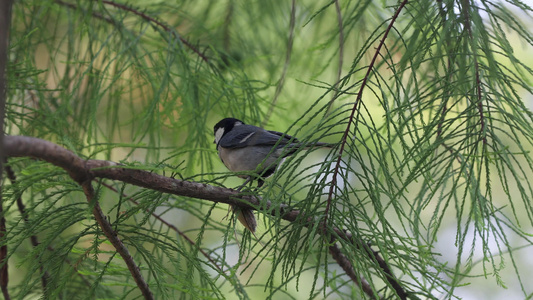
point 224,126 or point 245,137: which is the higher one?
point 224,126

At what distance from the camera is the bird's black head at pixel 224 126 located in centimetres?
172

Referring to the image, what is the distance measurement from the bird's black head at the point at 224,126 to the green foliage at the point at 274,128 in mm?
37

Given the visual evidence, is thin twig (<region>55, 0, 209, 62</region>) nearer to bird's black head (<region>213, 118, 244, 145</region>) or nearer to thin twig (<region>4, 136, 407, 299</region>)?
bird's black head (<region>213, 118, 244, 145</region>)

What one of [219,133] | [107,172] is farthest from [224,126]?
[107,172]

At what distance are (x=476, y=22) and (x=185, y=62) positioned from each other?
853 millimetres

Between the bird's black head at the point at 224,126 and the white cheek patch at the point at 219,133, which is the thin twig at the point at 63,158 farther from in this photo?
the white cheek patch at the point at 219,133

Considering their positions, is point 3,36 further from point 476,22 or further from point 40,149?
point 476,22

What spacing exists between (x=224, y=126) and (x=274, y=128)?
28cm

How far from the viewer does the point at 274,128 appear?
6.63 ft

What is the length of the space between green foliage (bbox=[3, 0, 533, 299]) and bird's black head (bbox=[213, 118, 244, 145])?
0.04m

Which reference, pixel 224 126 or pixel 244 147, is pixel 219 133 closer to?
pixel 224 126

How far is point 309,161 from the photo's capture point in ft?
8.82

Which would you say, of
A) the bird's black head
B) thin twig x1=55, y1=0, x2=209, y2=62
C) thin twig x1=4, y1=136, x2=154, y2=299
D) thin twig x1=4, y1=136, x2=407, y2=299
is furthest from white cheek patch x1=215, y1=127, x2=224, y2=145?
thin twig x1=4, y1=136, x2=154, y2=299

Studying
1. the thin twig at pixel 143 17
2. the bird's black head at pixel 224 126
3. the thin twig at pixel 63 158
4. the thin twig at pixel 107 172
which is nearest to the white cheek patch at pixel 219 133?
the bird's black head at pixel 224 126
